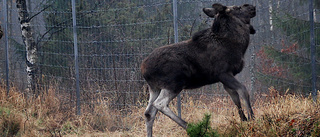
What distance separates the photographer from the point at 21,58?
11.7m

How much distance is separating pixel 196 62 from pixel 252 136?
1.64 m

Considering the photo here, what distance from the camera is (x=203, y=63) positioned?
6.04 meters

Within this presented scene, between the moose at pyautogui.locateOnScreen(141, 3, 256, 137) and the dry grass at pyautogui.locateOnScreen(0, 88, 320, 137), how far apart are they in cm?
58

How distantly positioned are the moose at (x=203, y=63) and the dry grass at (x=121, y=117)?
0.58m

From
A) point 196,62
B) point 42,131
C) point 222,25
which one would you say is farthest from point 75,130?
point 222,25

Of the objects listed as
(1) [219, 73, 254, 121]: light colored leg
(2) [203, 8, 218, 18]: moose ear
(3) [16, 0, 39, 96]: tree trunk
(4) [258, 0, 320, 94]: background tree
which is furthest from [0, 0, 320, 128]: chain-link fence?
(1) [219, 73, 254, 121]: light colored leg

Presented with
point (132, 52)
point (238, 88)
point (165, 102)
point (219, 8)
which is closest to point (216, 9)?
point (219, 8)

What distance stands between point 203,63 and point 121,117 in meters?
2.96

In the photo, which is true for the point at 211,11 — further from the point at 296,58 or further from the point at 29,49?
the point at 29,49

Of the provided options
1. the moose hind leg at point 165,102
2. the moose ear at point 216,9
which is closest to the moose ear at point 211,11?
the moose ear at point 216,9

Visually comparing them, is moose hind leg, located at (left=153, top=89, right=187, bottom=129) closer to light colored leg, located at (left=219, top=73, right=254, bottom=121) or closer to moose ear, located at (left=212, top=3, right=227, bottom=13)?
light colored leg, located at (left=219, top=73, right=254, bottom=121)

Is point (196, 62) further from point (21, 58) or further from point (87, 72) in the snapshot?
point (21, 58)

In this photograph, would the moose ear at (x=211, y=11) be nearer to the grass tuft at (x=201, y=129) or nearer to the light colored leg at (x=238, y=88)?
the light colored leg at (x=238, y=88)

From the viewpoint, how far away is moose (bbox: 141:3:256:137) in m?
5.92
